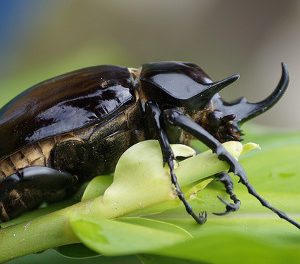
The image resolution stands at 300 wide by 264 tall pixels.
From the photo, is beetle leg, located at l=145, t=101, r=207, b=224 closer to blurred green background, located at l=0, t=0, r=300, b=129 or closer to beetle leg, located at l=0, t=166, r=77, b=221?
beetle leg, located at l=0, t=166, r=77, b=221

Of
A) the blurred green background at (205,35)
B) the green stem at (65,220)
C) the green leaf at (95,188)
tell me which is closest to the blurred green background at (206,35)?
the blurred green background at (205,35)

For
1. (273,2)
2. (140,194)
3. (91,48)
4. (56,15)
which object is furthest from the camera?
(273,2)

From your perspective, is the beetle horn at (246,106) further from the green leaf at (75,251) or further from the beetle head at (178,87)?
the green leaf at (75,251)

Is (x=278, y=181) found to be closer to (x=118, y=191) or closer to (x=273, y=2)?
(x=118, y=191)

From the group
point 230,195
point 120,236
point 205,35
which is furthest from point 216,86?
point 205,35

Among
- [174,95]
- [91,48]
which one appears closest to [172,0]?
[91,48]

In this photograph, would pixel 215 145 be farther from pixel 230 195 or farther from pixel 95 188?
pixel 95 188

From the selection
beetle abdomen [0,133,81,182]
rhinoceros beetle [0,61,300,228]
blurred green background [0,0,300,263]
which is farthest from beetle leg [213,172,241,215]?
blurred green background [0,0,300,263]
